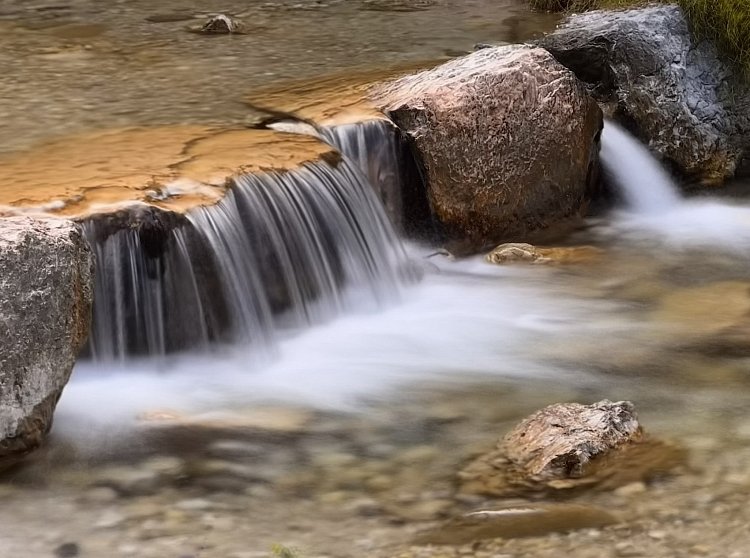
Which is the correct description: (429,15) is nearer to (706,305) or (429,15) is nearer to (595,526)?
(706,305)

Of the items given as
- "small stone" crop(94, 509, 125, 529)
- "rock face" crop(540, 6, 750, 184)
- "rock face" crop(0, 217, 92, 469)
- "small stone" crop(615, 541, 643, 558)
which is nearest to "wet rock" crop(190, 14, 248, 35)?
"rock face" crop(540, 6, 750, 184)

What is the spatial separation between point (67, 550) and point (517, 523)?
104 centimetres

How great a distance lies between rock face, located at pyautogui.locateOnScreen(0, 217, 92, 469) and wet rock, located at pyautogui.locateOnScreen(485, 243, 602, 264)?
2.22 m

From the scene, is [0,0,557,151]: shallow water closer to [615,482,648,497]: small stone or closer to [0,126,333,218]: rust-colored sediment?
[0,126,333,218]: rust-colored sediment

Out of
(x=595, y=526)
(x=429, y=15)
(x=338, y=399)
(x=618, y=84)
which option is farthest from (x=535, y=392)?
(x=429, y=15)

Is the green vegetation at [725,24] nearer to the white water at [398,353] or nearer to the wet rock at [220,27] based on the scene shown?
the white water at [398,353]

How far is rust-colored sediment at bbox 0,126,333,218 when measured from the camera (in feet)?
13.8

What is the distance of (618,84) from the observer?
251 inches

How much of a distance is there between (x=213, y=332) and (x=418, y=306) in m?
0.95

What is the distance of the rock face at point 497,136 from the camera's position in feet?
17.7

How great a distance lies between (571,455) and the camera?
326cm

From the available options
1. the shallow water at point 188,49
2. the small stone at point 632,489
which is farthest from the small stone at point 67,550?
the shallow water at point 188,49

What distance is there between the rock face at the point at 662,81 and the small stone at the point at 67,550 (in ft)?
13.6

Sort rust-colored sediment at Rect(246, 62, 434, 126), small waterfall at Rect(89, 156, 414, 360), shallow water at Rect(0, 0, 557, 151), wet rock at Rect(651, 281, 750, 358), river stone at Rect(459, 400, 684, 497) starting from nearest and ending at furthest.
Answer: river stone at Rect(459, 400, 684, 497), small waterfall at Rect(89, 156, 414, 360), wet rock at Rect(651, 281, 750, 358), rust-colored sediment at Rect(246, 62, 434, 126), shallow water at Rect(0, 0, 557, 151)
